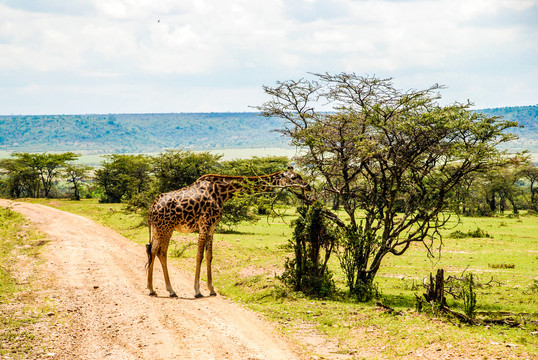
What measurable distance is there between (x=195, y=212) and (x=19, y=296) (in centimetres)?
517

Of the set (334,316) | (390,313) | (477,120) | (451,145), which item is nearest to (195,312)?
(334,316)

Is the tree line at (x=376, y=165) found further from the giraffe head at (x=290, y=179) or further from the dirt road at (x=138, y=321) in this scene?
the dirt road at (x=138, y=321)

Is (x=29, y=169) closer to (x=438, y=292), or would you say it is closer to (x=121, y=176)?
(x=121, y=176)

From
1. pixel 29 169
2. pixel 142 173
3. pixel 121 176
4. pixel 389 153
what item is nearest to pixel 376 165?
pixel 389 153

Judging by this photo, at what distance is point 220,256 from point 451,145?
1161cm

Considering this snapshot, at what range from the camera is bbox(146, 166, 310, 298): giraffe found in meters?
14.9

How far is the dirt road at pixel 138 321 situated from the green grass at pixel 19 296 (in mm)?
459

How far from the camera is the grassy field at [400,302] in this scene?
1022 cm

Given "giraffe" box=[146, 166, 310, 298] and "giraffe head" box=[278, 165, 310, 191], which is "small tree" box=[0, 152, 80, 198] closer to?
"giraffe" box=[146, 166, 310, 298]

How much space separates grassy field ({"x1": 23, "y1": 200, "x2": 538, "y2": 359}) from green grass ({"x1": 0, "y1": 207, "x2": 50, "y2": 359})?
426cm

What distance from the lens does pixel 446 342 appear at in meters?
10.1

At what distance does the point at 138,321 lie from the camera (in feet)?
38.0

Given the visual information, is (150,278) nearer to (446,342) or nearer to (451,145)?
(446,342)

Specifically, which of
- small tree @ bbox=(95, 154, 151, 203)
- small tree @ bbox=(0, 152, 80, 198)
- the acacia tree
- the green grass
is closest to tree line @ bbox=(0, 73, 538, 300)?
the acacia tree
